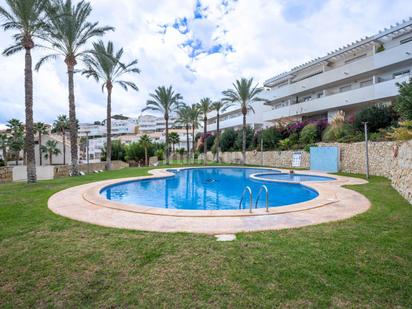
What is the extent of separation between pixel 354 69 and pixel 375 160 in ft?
33.7

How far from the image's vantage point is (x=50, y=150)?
39406 mm

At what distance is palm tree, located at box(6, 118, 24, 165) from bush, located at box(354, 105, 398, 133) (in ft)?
141

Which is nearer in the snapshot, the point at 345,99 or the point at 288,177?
the point at 288,177

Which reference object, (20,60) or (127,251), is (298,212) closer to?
(127,251)

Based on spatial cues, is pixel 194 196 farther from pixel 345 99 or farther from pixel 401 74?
pixel 401 74

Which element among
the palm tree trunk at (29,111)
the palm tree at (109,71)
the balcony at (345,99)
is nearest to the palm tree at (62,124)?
the palm tree at (109,71)

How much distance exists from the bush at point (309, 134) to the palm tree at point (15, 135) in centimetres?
3911

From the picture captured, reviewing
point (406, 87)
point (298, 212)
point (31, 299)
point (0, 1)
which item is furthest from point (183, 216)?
point (0, 1)

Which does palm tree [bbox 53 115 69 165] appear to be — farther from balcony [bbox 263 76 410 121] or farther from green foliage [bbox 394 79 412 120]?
green foliage [bbox 394 79 412 120]

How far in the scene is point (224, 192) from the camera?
12.2 meters

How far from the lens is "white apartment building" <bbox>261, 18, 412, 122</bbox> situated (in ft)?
60.3

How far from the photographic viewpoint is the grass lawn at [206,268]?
2.61 metres

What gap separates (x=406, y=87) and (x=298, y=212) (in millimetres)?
9400

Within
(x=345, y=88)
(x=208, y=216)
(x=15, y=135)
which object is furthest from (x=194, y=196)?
(x=15, y=135)
